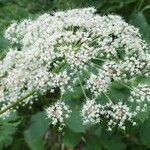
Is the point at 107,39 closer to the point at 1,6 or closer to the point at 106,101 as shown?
the point at 106,101

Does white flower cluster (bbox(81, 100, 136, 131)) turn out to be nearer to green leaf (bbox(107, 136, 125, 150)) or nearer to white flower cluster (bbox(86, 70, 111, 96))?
white flower cluster (bbox(86, 70, 111, 96))

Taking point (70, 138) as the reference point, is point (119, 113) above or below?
below

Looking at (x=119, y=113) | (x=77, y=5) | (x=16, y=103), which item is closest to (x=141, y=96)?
(x=119, y=113)

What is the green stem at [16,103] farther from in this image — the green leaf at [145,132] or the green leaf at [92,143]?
the green leaf at [92,143]

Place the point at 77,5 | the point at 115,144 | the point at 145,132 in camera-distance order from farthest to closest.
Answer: the point at 77,5, the point at 115,144, the point at 145,132

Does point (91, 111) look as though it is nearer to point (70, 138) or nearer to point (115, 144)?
point (70, 138)

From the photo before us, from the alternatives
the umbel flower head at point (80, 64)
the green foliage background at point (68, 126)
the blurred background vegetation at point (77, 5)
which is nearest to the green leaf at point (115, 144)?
the green foliage background at point (68, 126)
